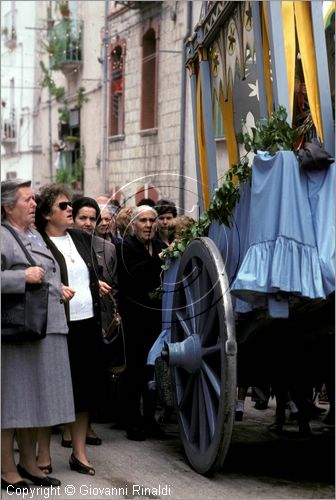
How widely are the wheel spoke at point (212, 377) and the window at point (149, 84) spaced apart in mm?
12699

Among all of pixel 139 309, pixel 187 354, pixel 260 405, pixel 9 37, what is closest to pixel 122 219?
pixel 139 309

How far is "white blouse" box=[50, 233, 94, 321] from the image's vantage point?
21.6 feet

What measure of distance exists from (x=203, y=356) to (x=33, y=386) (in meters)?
0.98

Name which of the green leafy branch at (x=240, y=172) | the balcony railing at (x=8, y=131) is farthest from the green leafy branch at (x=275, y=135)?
the balcony railing at (x=8, y=131)

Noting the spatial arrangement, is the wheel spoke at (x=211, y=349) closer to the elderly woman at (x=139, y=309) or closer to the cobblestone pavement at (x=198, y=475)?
the cobblestone pavement at (x=198, y=475)

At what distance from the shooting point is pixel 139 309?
26.3 feet

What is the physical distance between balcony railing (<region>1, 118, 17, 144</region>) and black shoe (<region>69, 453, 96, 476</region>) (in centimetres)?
2629

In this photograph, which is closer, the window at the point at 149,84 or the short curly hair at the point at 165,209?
the short curly hair at the point at 165,209

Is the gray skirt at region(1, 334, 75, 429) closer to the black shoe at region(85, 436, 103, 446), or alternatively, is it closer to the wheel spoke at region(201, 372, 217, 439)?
the wheel spoke at region(201, 372, 217, 439)

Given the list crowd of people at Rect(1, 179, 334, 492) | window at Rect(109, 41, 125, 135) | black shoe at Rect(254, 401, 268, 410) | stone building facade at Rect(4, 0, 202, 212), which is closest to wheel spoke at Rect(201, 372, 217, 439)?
crowd of people at Rect(1, 179, 334, 492)

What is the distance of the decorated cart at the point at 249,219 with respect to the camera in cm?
542

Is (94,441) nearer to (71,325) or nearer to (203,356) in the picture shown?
(71,325)

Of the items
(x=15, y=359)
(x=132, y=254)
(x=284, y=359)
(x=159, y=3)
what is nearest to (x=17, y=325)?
(x=15, y=359)

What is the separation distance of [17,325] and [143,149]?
A: 1354cm
